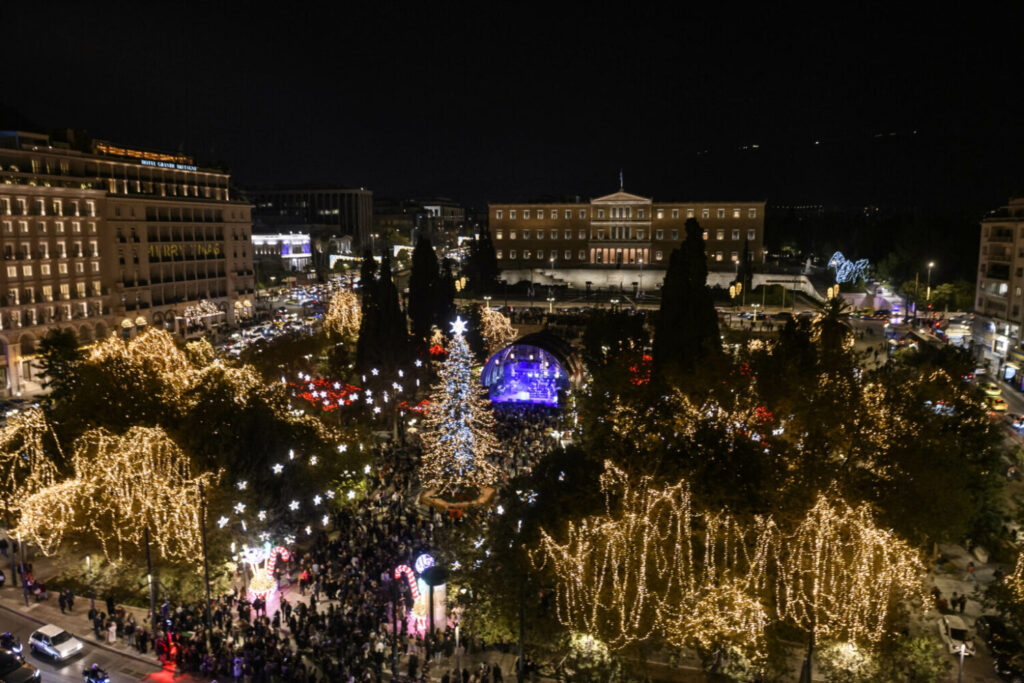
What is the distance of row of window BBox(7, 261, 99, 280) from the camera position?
44.8 meters

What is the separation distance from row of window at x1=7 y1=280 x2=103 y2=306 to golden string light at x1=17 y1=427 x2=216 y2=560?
1253 inches

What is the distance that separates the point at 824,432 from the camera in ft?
60.1

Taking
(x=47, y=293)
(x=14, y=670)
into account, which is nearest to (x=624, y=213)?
(x=47, y=293)

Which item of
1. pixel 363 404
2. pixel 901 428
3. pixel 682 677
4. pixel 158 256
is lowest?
pixel 682 677

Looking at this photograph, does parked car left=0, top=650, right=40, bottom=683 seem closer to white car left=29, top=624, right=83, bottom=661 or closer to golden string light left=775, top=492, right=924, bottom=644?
white car left=29, top=624, right=83, bottom=661

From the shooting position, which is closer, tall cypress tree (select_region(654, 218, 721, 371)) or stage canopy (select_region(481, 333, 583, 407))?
tall cypress tree (select_region(654, 218, 721, 371))

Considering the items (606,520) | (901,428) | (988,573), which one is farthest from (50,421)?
(988,573)

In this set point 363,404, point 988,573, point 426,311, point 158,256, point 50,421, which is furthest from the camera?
point 158,256

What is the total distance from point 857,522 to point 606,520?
5.35 metres

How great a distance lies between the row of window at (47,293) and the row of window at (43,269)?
2.85ft

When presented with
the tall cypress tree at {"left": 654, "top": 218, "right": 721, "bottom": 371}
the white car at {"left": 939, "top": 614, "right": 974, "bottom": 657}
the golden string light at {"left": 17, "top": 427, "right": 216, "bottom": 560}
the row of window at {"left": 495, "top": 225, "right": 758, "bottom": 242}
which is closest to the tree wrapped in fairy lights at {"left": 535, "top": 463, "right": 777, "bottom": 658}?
the white car at {"left": 939, "top": 614, "right": 974, "bottom": 657}

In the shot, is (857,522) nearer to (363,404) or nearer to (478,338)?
(363,404)

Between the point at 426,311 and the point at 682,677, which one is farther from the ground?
the point at 426,311

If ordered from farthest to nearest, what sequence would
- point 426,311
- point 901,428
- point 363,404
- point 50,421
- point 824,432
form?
1. point 426,311
2. point 363,404
3. point 50,421
4. point 901,428
5. point 824,432
